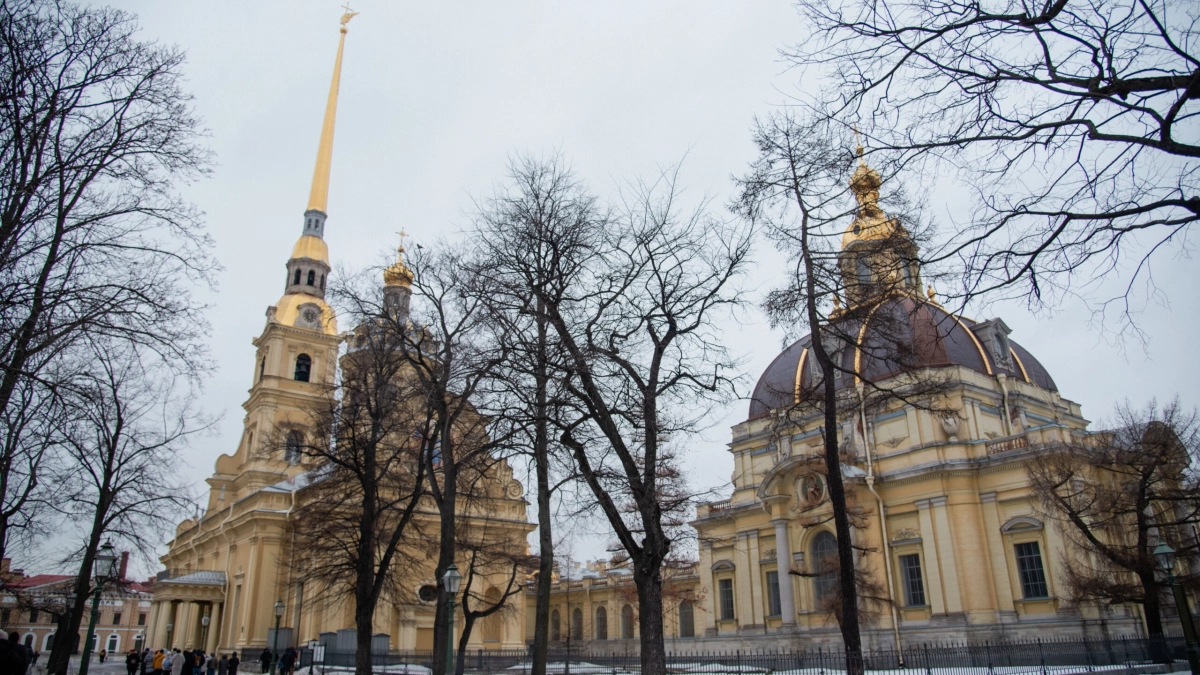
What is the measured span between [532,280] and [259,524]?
31.4m

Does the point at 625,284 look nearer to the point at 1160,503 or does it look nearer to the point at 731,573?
the point at 1160,503

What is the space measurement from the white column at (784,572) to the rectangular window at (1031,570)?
9.77 metres

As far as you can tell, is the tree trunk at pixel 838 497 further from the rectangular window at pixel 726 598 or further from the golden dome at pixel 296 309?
the golden dome at pixel 296 309

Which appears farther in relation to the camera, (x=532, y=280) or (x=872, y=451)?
(x=872, y=451)

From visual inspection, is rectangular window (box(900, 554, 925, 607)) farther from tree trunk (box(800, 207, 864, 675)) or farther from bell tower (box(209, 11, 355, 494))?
bell tower (box(209, 11, 355, 494))

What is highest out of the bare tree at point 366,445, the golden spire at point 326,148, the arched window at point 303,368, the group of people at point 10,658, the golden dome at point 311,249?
the golden spire at point 326,148

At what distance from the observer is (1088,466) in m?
32.3

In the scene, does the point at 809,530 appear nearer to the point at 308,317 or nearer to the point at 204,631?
the point at 308,317

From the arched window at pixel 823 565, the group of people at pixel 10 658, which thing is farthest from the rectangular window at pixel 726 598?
the group of people at pixel 10 658

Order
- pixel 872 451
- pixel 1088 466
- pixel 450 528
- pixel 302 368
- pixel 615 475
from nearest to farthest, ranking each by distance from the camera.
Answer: pixel 615 475 < pixel 450 528 < pixel 1088 466 < pixel 872 451 < pixel 302 368

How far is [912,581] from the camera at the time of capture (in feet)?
117

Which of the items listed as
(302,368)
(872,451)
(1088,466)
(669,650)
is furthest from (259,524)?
(1088,466)

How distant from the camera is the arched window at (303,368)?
167ft

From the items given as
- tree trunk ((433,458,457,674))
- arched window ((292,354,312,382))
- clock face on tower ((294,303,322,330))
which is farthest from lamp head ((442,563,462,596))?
clock face on tower ((294,303,322,330))
